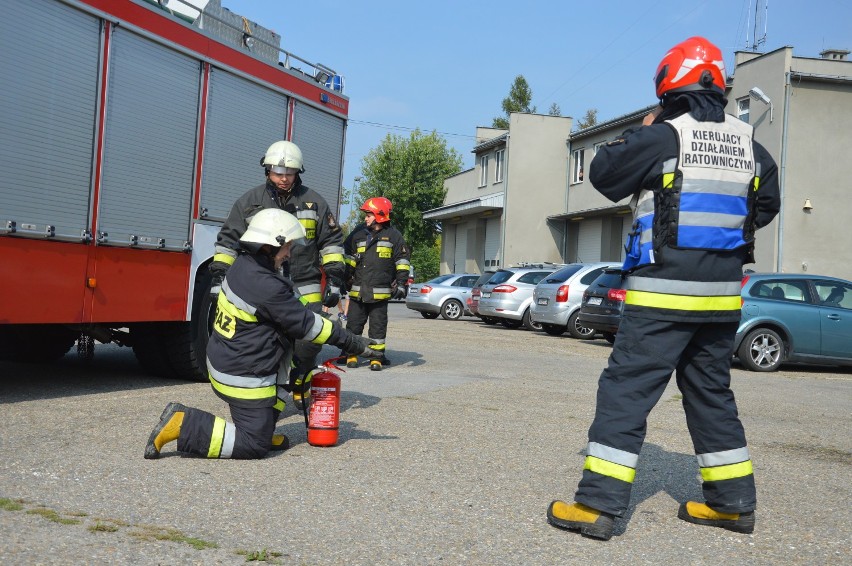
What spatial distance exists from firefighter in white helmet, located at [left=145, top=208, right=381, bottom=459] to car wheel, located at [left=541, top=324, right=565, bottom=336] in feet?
47.1

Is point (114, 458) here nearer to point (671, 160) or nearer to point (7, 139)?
point (7, 139)

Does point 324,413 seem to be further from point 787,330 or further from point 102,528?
point 787,330

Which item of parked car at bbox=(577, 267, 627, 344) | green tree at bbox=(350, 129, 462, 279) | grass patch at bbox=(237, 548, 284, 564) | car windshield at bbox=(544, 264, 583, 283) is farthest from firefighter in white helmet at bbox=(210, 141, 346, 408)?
green tree at bbox=(350, 129, 462, 279)

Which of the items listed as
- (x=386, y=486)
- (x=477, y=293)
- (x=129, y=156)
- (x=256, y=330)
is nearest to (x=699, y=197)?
(x=386, y=486)

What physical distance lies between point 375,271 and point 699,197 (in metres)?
7.24

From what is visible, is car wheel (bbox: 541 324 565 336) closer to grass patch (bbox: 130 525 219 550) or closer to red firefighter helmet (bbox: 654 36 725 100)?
red firefighter helmet (bbox: 654 36 725 100)

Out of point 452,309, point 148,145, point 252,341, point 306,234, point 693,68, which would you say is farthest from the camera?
point 452,309

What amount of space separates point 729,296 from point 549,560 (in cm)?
147

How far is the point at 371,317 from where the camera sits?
11094 millimetres

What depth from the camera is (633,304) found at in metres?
4.21

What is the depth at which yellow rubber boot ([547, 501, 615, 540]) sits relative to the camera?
4020 millimetres

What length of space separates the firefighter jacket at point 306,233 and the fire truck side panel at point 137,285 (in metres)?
0.89

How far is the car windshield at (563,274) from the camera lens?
1941 cm

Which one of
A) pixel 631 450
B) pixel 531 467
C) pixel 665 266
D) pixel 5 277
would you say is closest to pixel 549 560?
pixel 631 450
